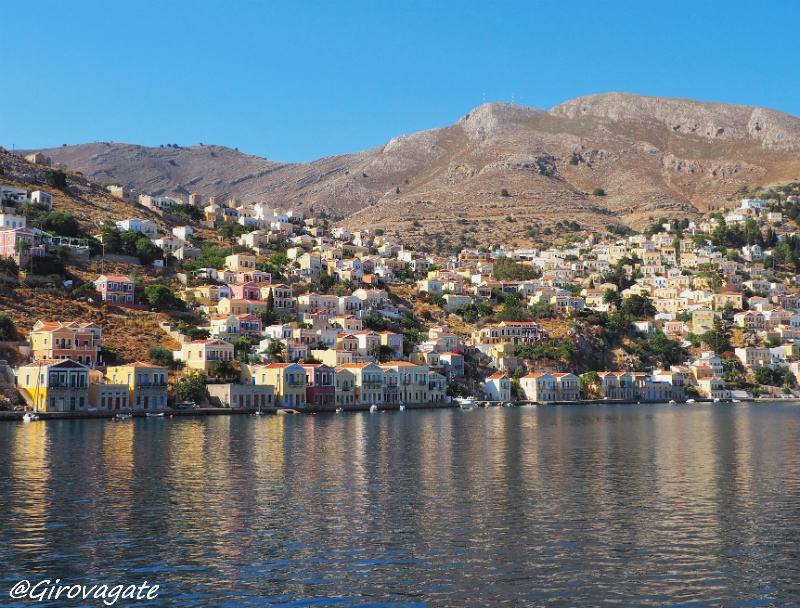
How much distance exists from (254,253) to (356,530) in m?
104

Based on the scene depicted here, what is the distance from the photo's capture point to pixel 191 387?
7556 cm

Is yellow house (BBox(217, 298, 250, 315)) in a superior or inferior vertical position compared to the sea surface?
superior

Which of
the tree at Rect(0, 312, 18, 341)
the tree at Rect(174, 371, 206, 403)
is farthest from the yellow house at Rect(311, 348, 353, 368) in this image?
the tree at Rect(0, 312, 18, 341)

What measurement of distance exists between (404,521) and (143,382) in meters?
50.5

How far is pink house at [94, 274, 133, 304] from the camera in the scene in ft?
298

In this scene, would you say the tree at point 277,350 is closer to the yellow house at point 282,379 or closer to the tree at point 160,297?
the yellow house at point 282,379

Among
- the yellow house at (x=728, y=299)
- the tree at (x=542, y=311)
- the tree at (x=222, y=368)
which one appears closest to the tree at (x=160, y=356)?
the tree at (x=222, y=368)

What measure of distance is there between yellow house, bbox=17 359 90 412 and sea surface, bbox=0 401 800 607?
18.0 meters

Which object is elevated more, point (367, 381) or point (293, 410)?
point (367, 381)

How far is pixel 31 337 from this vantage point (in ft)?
244

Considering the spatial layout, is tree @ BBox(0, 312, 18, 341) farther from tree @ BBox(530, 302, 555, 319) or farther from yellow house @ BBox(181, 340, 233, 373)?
tree @ BBox(530, 302, 555, 319)

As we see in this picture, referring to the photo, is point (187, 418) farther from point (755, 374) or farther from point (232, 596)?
point (755, 374)

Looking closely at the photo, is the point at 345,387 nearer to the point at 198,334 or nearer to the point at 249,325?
the point at 249,325
